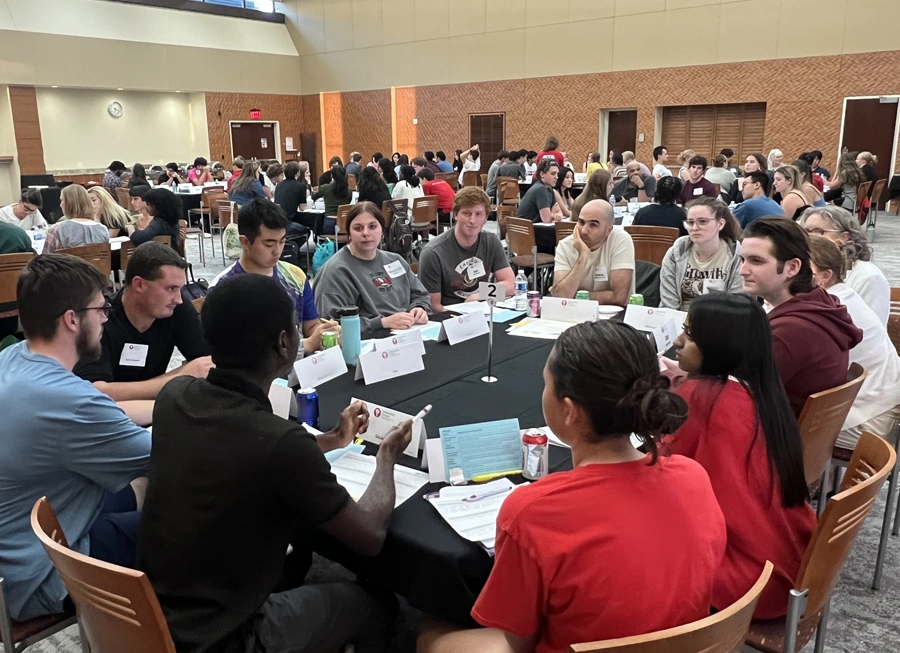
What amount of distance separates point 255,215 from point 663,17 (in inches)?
474

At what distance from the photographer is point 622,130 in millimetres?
13781

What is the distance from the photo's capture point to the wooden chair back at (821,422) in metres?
1.92

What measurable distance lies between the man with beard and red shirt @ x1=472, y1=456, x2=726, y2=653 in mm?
989

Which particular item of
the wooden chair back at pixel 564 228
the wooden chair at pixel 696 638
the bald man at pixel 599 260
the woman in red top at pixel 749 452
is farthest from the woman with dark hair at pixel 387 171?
the wooden chair at pixel 696 638

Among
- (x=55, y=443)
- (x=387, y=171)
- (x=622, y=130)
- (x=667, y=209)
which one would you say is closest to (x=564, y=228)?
(x=667, y=209)

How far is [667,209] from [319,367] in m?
4.03

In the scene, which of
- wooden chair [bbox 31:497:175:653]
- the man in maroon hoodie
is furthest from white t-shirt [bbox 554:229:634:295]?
wooden chair [bbox 31:497:175:653]

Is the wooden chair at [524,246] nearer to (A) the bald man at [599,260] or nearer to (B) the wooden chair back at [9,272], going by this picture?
(A) the bald man at [599,260]

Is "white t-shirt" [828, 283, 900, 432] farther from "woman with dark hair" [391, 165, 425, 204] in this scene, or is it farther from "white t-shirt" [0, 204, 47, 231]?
"woman with dark hair" [391, 165, 425, 204]

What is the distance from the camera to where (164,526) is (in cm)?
136

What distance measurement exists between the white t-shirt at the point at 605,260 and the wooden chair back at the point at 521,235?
2.20m

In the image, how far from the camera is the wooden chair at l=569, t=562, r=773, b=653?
3.26 feet

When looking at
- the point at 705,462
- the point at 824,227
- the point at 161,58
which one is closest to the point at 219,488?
the point at 705,462

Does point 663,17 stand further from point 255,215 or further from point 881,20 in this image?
point 255,215
